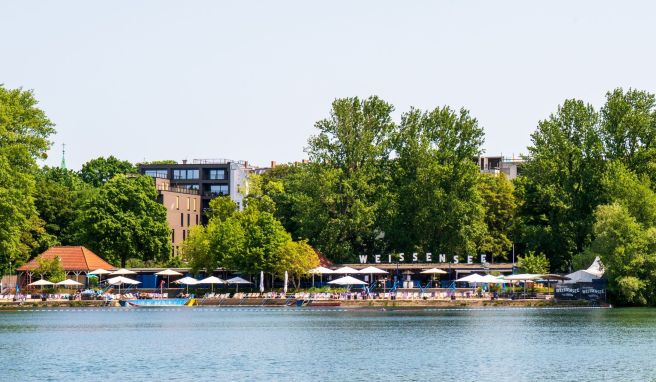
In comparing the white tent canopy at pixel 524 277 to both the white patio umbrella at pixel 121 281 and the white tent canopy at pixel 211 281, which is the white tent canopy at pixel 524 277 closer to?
the white tent canopy at pixel 211 281

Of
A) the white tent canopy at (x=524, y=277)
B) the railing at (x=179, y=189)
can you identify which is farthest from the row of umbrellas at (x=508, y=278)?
the railing at (x=179, y=189)

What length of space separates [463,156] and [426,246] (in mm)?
9092

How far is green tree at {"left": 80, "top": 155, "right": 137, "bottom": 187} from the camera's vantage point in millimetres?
168500

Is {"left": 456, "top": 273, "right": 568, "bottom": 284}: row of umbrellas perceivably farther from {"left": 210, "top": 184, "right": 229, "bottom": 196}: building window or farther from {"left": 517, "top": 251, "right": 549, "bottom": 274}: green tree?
{"left": 210, "top": 184, "right": 229, "bottom": 196}: building window

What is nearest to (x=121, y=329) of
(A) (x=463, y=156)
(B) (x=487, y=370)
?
(B) (x=487, y=370)

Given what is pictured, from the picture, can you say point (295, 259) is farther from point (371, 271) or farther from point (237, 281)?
point (371, 271)

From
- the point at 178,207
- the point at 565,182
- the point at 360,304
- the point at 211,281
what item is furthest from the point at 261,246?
the point at 178,207

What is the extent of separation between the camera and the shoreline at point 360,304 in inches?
4023

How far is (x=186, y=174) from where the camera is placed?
6752 inches

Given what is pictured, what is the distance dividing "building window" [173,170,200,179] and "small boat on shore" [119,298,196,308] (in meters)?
60.0

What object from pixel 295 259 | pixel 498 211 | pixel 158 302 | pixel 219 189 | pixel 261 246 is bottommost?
pixel 158 302

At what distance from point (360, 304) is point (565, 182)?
2195 cm

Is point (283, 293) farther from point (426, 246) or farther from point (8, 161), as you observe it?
point (8, 161)

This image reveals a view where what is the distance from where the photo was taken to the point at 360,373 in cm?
5397
